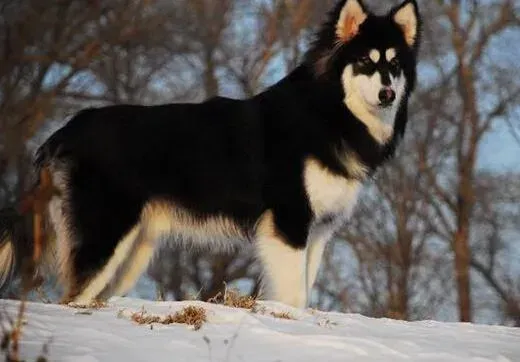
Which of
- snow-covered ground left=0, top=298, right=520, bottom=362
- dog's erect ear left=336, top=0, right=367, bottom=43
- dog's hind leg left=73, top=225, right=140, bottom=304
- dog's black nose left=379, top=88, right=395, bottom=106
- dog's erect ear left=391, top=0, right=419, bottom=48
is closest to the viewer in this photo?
snow-covered ground left=0, top=298, right=520, bottom=362

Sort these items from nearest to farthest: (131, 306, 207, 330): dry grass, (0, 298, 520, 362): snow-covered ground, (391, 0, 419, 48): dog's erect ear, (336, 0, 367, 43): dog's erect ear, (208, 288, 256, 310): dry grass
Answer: (0, 298, 520, 362): snow-covered ground → (131, 306, 207, 330): dry grass → (208, 288, 256, 310): dry grass → (336, 0, 367, 43): dog's erect ear → (391, 0, 419, 48): dog's erect ear

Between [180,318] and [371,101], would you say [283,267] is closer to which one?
[371,101]

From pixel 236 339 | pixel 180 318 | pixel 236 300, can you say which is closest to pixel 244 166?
pixel 236 300

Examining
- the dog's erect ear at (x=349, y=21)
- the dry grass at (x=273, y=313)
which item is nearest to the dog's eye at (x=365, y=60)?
the dog's erect ear at (x=349, y=21)

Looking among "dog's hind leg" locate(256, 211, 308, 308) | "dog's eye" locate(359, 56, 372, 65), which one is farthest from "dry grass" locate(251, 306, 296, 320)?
"dog's eye" locate(359, 56, 372, 65)

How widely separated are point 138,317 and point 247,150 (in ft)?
8.08

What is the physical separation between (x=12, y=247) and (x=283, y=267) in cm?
219

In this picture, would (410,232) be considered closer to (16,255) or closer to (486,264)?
(486,264)

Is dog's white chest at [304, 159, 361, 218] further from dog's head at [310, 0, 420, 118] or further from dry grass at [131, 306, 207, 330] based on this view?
dry grass at [131, 306, 207, 330]

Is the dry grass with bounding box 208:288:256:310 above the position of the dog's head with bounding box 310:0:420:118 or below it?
below

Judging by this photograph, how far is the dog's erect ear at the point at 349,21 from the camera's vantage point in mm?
7262

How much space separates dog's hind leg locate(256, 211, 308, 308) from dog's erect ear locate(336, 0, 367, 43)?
1719 mm

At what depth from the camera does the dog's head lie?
709 cm

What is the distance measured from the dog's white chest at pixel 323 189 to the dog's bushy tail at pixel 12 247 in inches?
90.9
